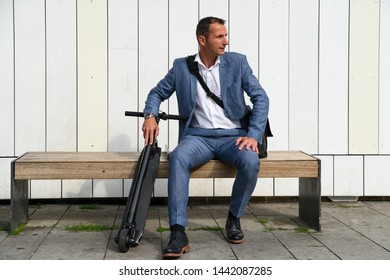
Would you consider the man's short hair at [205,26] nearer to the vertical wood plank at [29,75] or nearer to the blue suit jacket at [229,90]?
the blue suit jacket at [229,90]

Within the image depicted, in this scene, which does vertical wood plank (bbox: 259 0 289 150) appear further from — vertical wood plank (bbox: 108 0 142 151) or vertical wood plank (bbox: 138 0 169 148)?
vertical wood plank (bbox: 108 0 142 151)

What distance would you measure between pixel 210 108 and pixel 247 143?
1.35 feet

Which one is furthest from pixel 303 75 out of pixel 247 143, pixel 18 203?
pixel 18 203

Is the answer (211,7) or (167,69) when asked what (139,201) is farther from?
(211,7)

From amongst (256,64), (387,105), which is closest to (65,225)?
(256,64)

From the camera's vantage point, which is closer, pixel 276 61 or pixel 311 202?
pixel 311 202

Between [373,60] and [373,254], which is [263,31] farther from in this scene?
[373,254]

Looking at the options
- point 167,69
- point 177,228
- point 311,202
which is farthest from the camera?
point 167,69

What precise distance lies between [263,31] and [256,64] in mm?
295

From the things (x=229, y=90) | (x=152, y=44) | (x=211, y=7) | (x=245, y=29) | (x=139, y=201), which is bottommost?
(x=139, y=201)

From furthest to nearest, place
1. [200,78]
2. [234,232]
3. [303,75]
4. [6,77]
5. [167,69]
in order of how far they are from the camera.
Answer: [303,75]
[167,69]
[6,77]
[200,78]
[234,232]

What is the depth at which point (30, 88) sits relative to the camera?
5434 millimetres

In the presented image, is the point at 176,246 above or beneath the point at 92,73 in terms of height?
beneath

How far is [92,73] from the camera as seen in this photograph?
17.9 ft
